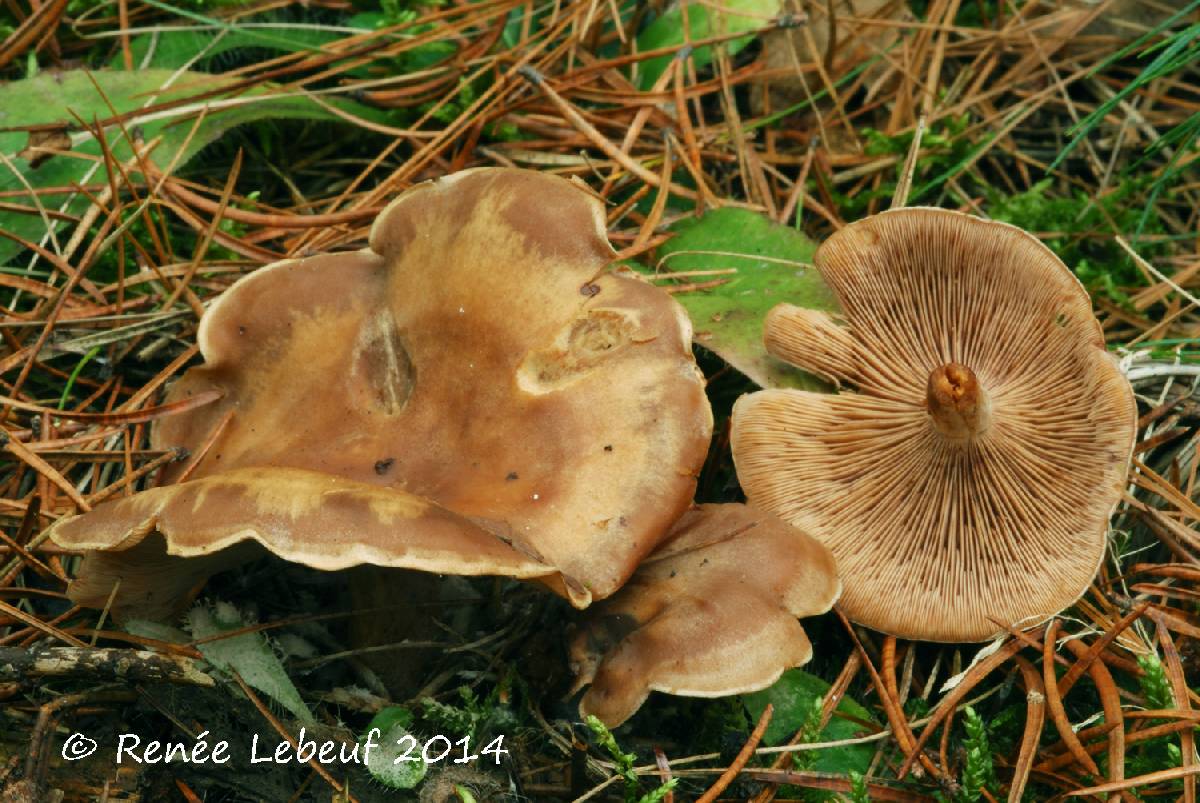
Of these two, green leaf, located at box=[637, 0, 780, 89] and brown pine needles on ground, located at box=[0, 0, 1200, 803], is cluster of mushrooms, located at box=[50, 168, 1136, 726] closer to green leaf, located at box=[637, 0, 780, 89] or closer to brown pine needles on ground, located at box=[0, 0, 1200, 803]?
brown pine needles on ground, located at box=[0, 0, 1200, 803]

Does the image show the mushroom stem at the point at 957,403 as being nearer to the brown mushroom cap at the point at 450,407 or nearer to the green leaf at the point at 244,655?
the brown mushroom cap at the point at 450,407

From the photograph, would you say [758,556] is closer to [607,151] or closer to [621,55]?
[607,151]

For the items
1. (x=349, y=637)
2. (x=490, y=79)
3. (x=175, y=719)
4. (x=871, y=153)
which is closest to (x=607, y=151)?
(x=490, y=79)

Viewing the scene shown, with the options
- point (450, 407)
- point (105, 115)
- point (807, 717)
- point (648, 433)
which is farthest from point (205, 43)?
point (807, 717)

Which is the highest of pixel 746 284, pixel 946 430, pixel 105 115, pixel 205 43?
Result: pixel 205 43

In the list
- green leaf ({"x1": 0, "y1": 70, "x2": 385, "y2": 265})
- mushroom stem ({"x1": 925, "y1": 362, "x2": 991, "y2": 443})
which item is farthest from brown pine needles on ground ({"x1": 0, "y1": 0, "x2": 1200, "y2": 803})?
mushroom stem ({"x1": 925, "y1": 362, "x2": 991, "y2": 443})

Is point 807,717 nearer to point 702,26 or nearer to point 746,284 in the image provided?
point 746,284
